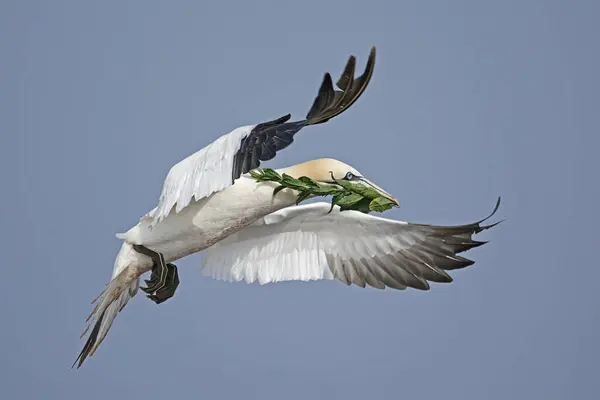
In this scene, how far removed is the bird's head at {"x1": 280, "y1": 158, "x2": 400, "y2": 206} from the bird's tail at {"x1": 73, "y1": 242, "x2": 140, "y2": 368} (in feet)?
5.38

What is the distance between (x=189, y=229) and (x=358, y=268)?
1743mm

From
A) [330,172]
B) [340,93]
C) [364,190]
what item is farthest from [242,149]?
[364,190]

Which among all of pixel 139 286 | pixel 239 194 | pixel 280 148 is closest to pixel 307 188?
pixel 239 194

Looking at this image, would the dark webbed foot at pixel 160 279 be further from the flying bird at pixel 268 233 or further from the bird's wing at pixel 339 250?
the bird's wing at pixel 339 250

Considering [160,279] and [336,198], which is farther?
[160,279]

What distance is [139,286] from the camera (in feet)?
32.9

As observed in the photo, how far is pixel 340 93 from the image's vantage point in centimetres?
859

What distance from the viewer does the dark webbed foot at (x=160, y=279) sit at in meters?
9.41

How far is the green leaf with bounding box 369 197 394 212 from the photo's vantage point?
29.3 feet

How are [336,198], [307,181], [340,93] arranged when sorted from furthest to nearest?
[336,198], [307,181], [340,93]

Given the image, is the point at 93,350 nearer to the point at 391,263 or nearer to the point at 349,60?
the point at 391,263

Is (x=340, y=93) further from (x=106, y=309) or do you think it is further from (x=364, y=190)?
(x=106, y=309)

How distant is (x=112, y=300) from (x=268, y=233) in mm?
1544

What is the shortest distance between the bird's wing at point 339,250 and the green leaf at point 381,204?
0.86 meters
